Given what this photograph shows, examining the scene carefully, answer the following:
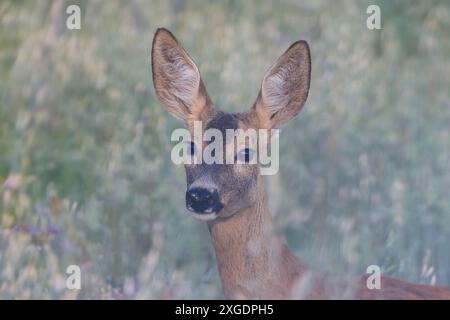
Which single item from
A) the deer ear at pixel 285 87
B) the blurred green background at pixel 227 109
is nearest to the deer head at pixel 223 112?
the deer ear at pixel 285 87

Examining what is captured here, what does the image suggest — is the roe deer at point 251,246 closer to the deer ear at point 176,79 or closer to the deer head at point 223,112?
the deer head at point 223,112

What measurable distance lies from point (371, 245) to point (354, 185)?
50 centimetres

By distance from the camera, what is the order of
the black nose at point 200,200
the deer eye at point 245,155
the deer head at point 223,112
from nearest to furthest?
the black nose at point 200,200, the deer head at point 223,112, the deer eye at point 245,155

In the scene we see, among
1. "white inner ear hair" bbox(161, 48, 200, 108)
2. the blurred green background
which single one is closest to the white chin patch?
"white inner ear hair" bbox(161, 48, 200, 108)

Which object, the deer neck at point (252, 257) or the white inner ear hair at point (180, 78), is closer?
the deer neck at point (252, 257)

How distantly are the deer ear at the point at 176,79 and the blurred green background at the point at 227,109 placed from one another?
1.10 metres

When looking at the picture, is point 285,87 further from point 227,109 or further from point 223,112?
point 227,109

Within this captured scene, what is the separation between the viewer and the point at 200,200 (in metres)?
5.71

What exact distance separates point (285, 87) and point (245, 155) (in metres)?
0.53

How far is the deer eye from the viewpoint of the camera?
5.95 m

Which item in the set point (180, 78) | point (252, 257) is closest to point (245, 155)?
point (252, 257)

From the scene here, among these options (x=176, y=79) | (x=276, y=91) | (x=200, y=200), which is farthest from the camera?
(x=176, y=79)

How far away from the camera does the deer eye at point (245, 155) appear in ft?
19.5

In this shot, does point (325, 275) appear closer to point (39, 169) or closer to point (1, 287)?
point (1, 287)
